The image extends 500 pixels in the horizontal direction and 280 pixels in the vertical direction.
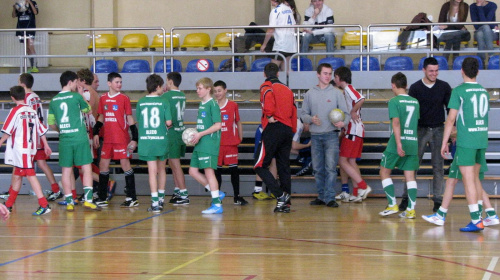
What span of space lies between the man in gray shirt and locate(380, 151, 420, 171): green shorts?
101cm

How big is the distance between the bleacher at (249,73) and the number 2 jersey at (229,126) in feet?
4.51

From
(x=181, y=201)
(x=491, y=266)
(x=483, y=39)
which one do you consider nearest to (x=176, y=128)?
(x=181, y=201)

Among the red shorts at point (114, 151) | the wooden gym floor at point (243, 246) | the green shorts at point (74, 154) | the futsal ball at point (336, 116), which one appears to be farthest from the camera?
Result: the red shorts at point (114, 151)

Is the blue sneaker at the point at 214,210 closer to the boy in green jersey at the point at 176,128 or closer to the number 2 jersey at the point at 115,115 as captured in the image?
the boy in green jersey at the point at 176,128

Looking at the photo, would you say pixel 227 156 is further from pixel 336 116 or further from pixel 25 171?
pixel 25 171

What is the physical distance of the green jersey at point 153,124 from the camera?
356 inches

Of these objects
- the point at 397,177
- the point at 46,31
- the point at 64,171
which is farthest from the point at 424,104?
the point at 46,31

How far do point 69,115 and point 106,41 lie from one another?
4930 millimetres

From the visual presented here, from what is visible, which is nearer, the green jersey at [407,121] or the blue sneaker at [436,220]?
the blue sneaker at [436,220]

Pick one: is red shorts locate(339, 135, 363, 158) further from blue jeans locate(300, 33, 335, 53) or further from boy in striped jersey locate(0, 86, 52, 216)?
boy in striped jersey locate(0, 86, 52, 216)

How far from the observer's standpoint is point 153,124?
9039mm

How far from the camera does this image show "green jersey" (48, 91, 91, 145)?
8.97m

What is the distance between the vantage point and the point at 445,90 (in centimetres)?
866

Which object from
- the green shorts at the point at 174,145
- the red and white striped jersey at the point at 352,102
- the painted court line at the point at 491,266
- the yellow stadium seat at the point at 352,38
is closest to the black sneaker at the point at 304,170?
the red and white striped jersey at the point at 352,102
